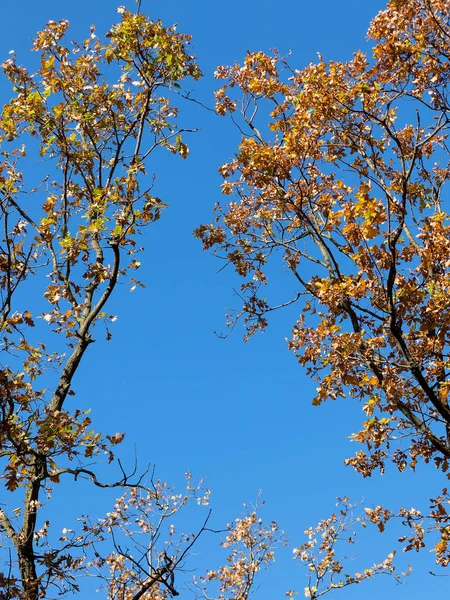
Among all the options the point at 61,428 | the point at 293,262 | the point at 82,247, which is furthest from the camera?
the point at 293,262

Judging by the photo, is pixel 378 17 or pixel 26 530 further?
pixel 378 17

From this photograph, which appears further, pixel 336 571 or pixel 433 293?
pixel 336 571

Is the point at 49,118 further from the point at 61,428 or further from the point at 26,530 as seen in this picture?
the point at 26,530

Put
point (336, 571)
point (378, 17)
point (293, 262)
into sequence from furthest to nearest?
1. point (336, 571)
2. point (293, 262)
3. point (378, 17)

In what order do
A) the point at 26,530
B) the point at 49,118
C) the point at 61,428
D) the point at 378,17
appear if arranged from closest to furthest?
1. the point at 61,428
2. the point at 26,530
3. the point at 49,118
4. the point at 378,17

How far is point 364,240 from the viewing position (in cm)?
716

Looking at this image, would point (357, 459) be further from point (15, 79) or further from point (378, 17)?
point (15, 79)

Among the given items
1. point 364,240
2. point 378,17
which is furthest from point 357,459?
point 378,17

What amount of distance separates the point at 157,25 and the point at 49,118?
2.05 metres

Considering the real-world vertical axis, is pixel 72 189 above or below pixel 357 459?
above

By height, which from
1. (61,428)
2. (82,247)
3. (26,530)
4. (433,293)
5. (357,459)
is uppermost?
(82,247)

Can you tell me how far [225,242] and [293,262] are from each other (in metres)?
1.53

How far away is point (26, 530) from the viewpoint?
6316 millimetres

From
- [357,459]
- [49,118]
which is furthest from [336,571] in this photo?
[49,118]
